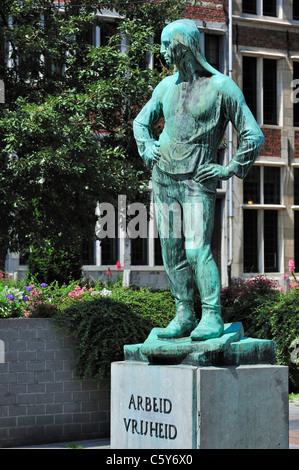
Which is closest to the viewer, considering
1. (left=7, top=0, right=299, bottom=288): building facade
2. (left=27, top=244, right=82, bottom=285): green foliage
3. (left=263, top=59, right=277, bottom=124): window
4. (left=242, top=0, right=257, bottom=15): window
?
(left=27, top=244, right=82, bottom=285): green foliage

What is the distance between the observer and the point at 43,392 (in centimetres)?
1105

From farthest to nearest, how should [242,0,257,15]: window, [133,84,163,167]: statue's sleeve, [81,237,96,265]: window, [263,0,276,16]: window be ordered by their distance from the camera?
1. [263,0,276,16]: window
2. [242,0,257,15]: window
3. [81,237,96,265]: window
4. [133,84,163,167]: statue's sleeve

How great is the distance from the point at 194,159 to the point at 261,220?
2384 cm

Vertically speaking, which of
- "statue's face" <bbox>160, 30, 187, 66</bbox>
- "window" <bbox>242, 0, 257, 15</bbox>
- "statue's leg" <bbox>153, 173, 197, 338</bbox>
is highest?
"window" <bbox>242, 0, 257, 15</bbox>

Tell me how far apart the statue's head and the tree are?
834cm

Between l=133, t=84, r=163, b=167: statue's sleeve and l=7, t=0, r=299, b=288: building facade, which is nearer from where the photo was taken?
l=133, t=84, r=163, b=167: statue's sleeve

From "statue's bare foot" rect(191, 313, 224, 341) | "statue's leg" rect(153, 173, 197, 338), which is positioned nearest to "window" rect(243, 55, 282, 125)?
"statue's leg" rect(153, 173, 197, 338)

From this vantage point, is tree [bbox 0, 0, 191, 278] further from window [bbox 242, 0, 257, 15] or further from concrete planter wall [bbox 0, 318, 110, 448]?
window [bbox 242, 0, 257, 15]

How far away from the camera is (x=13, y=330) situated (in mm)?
10984

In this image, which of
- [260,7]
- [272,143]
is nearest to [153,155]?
[272,143]

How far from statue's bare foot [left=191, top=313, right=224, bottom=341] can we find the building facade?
2195 cm

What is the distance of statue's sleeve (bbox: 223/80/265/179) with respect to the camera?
23.2ft

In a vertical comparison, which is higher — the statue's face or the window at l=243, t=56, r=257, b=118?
the window at l=243, t=56, r=257, b=118
